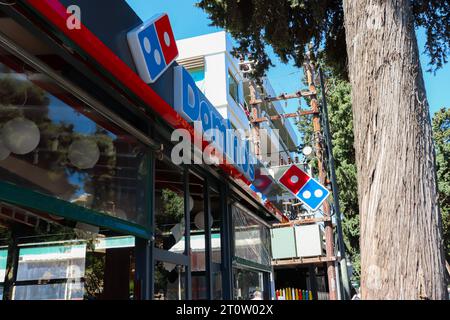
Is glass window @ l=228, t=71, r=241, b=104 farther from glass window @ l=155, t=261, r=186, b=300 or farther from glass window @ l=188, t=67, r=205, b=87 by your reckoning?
glass window @ l=155, t=261, r=186, b=300

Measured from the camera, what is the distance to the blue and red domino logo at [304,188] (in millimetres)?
10172

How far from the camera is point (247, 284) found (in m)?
9.42

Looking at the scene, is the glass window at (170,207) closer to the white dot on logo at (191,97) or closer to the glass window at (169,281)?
the glass window at (169,281)

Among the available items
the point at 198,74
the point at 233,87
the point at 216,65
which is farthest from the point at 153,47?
the point at 233,87

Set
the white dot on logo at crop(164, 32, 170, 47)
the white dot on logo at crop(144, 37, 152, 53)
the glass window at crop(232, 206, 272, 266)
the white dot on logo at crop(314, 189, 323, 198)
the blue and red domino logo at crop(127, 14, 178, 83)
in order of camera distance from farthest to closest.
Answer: the white dot on logo at crop(314, 189, 323, 198), the glass window at crop(232, 206, 272, 266), the white dot on logo at crop(164, 32, 170, 47), the white dot on logo at crop(144, 37, 152, 53), the blue and red domino logo at crop(127, 14, 178, 83)

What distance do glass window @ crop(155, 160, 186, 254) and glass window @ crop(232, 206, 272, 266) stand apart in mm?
2002

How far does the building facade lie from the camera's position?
368cm

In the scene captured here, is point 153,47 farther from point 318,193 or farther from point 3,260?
point 318,193

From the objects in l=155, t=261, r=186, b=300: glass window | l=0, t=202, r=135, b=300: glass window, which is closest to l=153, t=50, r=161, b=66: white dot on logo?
l=155, t=261, r=186, b=300: glass window

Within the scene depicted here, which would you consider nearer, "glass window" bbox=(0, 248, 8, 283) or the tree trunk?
the tree trunk

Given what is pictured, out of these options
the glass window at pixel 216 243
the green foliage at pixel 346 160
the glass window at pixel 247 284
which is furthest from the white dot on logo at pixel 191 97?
the green foliage at pixel 346 160

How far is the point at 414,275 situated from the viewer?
2559 mm
